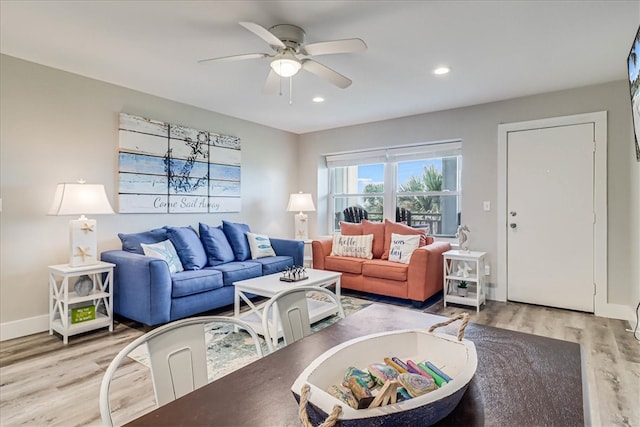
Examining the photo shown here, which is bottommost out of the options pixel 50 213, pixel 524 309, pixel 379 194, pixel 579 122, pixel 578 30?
pixel 524 309

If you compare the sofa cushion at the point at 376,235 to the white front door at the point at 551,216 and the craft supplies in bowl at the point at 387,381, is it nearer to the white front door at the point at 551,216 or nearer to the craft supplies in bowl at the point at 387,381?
the white front door at the point at 551,216

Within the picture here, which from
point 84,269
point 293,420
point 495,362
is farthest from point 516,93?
point 84,269

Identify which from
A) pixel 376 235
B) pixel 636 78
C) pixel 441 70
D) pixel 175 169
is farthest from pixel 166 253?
pixel 636 78

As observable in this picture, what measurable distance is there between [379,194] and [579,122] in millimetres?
2619

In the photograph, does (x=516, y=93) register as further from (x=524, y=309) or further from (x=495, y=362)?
(x=495, y=362)

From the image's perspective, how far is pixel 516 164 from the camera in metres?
4.07

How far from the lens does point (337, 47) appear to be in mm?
2240

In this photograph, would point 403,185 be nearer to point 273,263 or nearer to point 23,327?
point 273,263

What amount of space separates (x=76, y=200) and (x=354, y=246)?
308 cm

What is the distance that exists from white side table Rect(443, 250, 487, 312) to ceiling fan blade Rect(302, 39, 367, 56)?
268cm

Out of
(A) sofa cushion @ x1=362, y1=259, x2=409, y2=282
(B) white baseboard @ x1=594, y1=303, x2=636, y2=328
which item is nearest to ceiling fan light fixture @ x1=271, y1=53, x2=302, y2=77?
(A) sofa cushion @ x1=362, y1=259, x2=409, y2=282

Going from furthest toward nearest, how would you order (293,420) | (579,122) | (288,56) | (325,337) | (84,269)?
(579,122) → (84,269) → (288,56) → (325,337) → (293,420)

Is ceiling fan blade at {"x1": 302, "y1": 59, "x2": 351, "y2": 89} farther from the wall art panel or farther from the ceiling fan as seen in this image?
the wall art panel

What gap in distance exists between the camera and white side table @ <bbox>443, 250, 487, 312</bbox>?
3869mm
